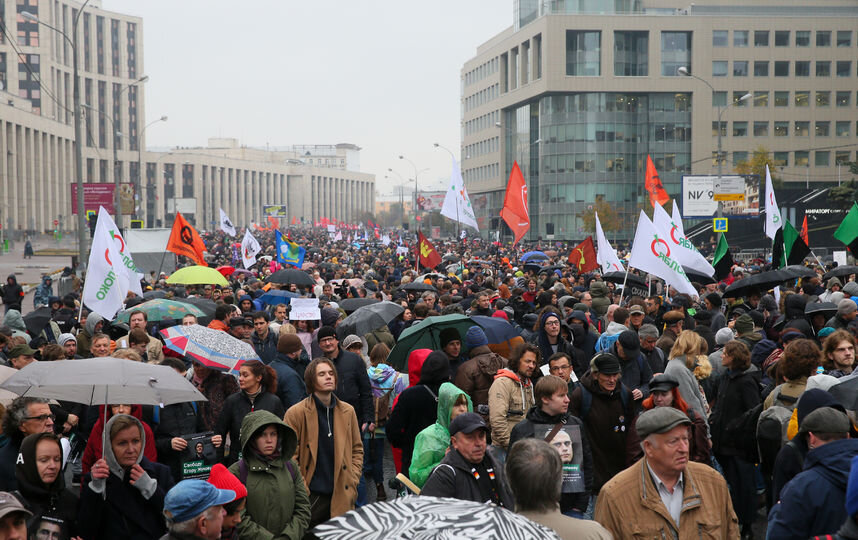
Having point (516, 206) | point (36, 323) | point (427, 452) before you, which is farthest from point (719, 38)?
point (427, 452)

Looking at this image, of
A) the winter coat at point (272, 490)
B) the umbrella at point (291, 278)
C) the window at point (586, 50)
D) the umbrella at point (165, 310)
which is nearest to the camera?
the winter coat at point (272, 490)

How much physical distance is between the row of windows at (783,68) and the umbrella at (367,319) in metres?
70.8

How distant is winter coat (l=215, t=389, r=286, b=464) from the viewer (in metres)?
6.43

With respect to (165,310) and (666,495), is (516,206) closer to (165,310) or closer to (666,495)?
(165,310)

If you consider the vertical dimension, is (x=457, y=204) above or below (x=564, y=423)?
above

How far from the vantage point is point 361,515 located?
9.12ft

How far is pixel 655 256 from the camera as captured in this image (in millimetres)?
12773

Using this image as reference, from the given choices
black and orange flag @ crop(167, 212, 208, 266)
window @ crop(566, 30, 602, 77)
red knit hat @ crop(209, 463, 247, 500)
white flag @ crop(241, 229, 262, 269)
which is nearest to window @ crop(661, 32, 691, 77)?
window @ crop(566, 30, 602, 77)

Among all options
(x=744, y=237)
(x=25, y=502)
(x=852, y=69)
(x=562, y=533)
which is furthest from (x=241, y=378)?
(x=852, y=69)

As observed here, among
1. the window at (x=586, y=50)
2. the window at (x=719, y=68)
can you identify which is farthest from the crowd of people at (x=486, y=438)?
the window at (x=719, y=68)

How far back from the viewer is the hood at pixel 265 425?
5.18m

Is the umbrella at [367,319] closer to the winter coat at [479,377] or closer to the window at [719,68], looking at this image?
the winter coat at [479,377]

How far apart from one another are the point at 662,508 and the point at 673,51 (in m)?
76.8

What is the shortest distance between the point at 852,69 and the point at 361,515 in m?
82.4
